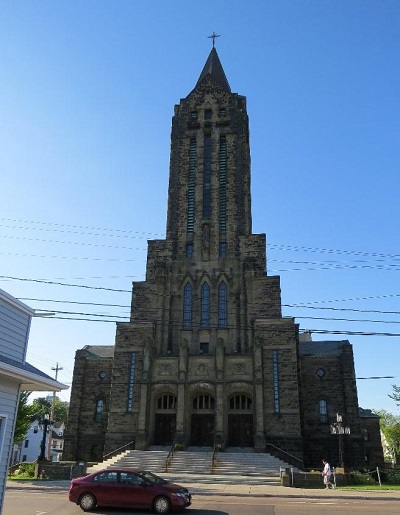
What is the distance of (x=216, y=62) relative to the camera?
174 ft

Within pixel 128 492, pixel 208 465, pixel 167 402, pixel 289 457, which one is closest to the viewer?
pixel 128 492

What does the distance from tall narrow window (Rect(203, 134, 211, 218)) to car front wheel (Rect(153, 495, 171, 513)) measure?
29418 millimetres

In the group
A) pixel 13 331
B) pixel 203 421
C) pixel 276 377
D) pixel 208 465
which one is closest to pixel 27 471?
pixel 208 465

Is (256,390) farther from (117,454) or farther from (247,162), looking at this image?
(247,162)

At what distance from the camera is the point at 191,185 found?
43.2 meters

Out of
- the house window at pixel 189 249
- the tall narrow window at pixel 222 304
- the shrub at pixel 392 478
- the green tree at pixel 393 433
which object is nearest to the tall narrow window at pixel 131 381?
the tall narrow window at pixel 222 304

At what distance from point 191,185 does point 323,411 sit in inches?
904

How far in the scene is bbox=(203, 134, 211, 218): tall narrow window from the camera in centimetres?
4184

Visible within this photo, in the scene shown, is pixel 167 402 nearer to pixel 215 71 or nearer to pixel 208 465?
pixel 208 465

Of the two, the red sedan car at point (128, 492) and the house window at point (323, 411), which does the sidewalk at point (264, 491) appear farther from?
the house window at point (323, 411)

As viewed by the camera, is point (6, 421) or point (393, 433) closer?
point (6, 421)

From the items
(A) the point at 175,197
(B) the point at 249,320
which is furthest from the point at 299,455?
(A) the point at 175,197

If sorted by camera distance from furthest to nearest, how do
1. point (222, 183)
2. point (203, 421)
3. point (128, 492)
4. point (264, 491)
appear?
point (222, 183) → point (203, 421) → point (264, 491) → point (128, 492)

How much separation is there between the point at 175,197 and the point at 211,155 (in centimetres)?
550
